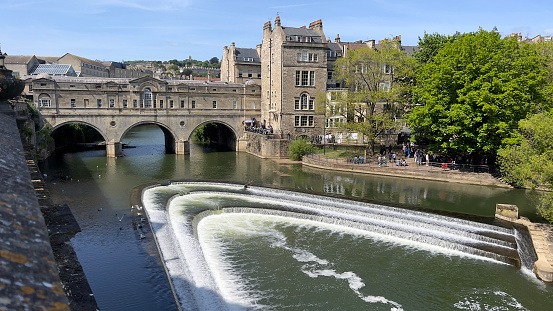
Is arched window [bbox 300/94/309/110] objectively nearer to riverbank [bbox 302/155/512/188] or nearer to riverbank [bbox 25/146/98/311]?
riverbank [bbox 302/155/512/188]

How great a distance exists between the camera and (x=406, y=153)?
4572cm

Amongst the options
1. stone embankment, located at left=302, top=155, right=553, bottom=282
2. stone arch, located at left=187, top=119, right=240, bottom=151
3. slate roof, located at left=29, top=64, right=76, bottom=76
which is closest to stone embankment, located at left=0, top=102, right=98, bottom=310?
stone embankment, located at left=302, top=155, right=553, bottom=282

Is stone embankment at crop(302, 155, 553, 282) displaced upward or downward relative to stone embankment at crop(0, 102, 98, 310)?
downward

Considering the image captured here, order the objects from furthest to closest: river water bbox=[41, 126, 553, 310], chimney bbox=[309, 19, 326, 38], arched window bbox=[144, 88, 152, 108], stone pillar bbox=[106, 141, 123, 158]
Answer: chimney bbox=[309, 19, 326, 38], arched window bbox=[144, 88, 152, 108], stone pillar bbox=[106, 141, 123, 158], river water bbox=[41, 126, 553, 310]

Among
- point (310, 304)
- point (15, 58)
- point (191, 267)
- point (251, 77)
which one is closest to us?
point (310, 304)

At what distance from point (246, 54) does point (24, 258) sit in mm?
64810

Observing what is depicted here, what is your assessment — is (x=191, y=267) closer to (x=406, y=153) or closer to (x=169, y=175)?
(x=169, y=175)

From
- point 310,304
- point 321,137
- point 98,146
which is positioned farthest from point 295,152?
point 310,304

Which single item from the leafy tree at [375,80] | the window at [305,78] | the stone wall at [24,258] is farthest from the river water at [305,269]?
the window at [305,78]

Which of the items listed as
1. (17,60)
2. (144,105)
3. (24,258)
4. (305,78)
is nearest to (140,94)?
(144,105)

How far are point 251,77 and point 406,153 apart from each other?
2825cm

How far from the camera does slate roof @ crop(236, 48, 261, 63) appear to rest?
65.2 meters

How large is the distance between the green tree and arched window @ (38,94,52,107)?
123ft

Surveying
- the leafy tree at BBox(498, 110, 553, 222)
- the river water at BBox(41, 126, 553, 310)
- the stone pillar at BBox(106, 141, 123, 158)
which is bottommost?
the river water at BBox(41, 126, 553, 310)
